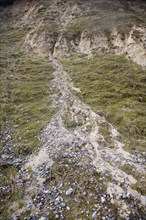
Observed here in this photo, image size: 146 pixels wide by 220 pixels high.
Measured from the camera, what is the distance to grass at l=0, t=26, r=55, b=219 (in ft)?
37.2

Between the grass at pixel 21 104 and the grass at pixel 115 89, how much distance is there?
472 cm

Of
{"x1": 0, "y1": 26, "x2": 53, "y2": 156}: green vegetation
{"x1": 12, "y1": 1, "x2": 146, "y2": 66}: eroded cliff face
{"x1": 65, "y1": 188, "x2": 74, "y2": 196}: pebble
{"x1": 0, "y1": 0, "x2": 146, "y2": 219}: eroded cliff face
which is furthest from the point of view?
{"x1": 12, "y1": 1, "x2": 146, "y2": 66}: eroded cliff face

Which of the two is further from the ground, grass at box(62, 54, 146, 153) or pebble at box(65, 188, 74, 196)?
grass at box(62, 54, 146, 153)

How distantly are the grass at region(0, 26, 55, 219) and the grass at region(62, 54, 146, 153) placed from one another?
4717 millimetres

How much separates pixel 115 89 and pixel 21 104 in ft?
38.3

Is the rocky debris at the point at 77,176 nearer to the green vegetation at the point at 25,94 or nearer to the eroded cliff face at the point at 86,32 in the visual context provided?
the green vegetation at the point at 25,94

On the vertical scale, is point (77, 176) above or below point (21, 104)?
below

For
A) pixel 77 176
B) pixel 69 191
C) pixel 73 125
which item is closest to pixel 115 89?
pixel 73 125

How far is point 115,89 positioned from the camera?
2355cm

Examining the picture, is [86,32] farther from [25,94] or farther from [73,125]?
[73,125]

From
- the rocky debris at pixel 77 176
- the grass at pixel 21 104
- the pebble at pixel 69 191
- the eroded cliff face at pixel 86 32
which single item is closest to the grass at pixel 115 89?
the rocky debris at pixel 77 176

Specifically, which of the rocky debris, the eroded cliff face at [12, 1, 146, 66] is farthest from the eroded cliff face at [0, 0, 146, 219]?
the eroded cliff face at [12, 1, 146, 66]

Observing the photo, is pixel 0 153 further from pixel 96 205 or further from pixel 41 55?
pixel 41 55

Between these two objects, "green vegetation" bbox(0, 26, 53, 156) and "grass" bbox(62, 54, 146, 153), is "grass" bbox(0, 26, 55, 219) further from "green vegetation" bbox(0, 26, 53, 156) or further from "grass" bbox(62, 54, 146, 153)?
"grass" bbox(62, 54, 146, 153)
